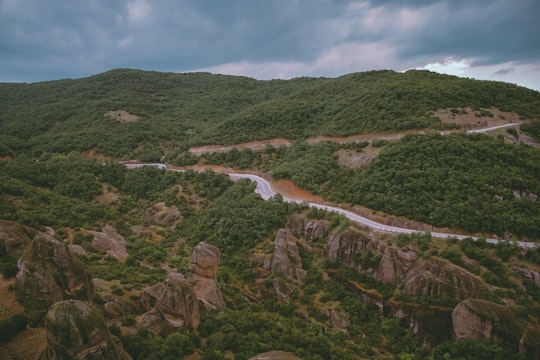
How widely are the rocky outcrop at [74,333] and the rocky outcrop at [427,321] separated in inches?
1048

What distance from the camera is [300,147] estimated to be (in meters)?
62.3

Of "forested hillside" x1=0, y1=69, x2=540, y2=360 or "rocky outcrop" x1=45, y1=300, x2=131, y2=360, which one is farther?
"forested hillside" x1=0, y1=69, x2=540, y2=360

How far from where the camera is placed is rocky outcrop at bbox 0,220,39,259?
66.0 feet

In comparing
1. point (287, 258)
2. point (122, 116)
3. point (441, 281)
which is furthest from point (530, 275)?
point (122, 116)

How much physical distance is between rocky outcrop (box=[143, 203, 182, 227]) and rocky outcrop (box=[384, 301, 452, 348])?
34.4 m

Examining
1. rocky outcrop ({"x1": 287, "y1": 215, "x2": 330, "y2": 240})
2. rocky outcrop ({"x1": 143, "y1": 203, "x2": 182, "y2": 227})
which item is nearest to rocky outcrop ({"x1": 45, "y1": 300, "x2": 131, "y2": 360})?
rocky outcrop ({"x1": 287, "y1": 215, "x2": 330, "y2": 240})

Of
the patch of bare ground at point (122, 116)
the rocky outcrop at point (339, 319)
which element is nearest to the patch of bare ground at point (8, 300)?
the rocky outcrop at point (339, 319)

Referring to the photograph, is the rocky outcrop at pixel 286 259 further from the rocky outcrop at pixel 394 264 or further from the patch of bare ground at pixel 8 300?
the patch of bare ground at pixel 8 300

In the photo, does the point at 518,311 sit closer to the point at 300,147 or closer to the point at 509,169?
the point at 509,169

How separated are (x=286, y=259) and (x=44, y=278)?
24.6m

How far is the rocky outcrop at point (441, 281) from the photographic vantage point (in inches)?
1144

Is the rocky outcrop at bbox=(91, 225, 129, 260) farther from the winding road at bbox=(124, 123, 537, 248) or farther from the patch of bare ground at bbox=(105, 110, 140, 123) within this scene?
the patch of bare ground at bbox=(105, 110, 140, 123)

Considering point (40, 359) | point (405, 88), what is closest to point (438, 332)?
point (40, 359)

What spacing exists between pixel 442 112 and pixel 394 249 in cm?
3435
